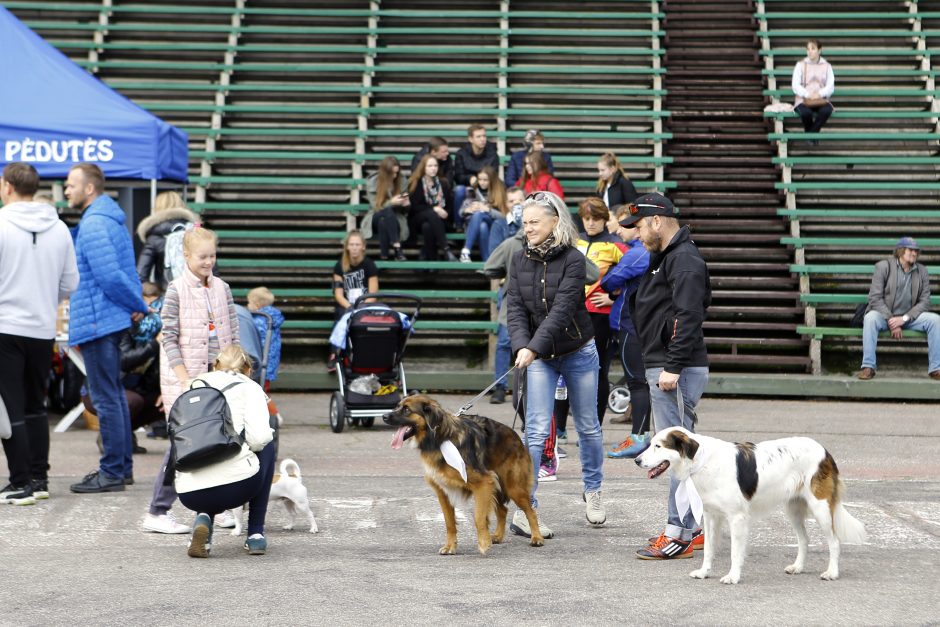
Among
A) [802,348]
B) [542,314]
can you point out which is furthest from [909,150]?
[542,314]

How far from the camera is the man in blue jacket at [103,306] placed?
8.79 m

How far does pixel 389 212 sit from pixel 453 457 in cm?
938

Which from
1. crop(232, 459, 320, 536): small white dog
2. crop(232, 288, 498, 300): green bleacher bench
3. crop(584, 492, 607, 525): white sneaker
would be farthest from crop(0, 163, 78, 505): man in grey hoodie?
crop(232, 288, 498, 300): green bleacher bench

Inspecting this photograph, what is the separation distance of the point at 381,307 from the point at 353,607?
268 inches

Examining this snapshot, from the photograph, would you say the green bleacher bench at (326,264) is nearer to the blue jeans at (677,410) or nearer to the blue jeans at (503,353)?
the blue jeans at (503,353)

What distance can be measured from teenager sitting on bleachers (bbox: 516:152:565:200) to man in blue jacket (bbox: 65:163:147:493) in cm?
730

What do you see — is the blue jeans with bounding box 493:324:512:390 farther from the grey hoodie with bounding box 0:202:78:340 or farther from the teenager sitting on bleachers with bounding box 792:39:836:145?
the teenager sitting on bleachers with bounding box 792:39:836:145

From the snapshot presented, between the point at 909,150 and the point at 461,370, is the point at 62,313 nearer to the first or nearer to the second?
the point at 461,370

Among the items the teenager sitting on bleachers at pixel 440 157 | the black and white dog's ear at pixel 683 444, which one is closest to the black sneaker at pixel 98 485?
the black and white dog's ear at pixel 683 444

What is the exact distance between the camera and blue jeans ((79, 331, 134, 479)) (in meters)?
8.80

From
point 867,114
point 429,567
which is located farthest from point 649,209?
point 867,114

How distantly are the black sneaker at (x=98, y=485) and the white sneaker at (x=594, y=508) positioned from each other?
341 centimetres

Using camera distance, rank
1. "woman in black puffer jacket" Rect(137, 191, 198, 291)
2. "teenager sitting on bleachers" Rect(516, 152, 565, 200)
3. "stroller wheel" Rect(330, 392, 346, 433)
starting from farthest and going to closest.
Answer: "teenager sitting on bleachers" Rect(516, 152, 565, 200), "stroller wheel" Rect(330, 392, 346, 433), "woman in black puffer jacket" Rect(137, 191, 198, 291)

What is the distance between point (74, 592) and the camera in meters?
6.25
